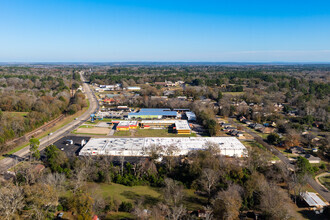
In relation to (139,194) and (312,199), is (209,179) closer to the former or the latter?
(139,194)

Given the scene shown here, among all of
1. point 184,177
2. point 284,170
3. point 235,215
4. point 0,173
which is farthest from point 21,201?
point 284,170

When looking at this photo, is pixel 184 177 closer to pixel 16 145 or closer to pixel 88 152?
pixel 88 152

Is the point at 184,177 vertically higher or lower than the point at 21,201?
lower

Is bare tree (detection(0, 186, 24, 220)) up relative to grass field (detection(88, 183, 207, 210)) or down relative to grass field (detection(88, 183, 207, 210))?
up

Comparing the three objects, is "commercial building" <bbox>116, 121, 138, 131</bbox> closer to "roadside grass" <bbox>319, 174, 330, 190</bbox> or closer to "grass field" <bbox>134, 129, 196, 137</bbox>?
"grass field" <bbox>134, 129, 196, 137</bbox>

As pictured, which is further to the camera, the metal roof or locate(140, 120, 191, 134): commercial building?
locate(140, 120, 191, 134): commercial building

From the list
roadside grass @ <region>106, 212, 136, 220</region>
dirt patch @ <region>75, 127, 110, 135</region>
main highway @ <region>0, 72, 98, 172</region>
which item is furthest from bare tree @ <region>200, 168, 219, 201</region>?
dirt patch @ <region>75, 127, 110, 135</region>

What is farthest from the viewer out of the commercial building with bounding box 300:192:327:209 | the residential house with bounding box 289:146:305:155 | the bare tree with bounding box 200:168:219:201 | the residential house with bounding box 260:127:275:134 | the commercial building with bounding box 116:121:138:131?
the commercial building with bounding box 116:121:138:131

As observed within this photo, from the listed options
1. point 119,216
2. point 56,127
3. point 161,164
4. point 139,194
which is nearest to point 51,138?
point 56,127

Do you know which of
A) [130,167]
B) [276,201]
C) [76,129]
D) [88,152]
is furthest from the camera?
[76,129]
